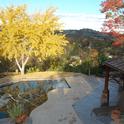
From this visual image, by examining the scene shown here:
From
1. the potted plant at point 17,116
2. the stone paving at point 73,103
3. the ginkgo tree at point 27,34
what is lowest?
the stone paving at point 73,103

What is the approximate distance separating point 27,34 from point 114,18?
45.6 ft

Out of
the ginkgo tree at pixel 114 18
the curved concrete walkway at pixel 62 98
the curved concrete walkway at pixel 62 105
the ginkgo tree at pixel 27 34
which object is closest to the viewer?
the ginkgo tree at pixel 114 18

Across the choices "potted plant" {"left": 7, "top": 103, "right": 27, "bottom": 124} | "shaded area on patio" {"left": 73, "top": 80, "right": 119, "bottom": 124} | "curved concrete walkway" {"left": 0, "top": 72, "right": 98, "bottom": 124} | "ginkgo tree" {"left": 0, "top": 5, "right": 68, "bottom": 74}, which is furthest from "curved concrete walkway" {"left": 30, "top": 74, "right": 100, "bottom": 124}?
"ginkgo tree" {"left": 0, "top": 5, "right": 68, "bottom": 74}

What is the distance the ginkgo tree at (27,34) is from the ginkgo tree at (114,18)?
1295 centimetres

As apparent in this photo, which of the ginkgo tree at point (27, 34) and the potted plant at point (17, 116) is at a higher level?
the ginkgo tree at point (27, 34)

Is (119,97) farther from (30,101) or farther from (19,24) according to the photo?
(19,24)

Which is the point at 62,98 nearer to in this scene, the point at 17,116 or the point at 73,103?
the point at 73,103

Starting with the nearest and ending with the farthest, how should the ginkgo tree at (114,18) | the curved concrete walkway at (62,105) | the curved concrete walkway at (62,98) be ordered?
the ginkgo tree at (114,18)
the curved concrete walkway at (62,105)
the curved concrete walkway at (62,98)

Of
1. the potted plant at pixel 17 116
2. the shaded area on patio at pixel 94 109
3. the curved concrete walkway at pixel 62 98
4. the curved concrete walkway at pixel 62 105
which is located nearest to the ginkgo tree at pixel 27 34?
the curved concrete walkway at pixel 62 98

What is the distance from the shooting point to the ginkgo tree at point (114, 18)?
11805 millimetres

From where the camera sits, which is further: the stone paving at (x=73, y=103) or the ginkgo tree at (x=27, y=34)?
the ginkgo tree at (x=27, y=34)

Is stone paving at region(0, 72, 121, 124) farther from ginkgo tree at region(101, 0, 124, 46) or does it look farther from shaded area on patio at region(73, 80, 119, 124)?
ginkgo tree at region(101, 0, 124, 46)

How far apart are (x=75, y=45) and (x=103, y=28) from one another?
20.1m

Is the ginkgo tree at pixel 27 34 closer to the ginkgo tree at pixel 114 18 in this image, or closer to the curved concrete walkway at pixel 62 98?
the curved concrete walkway at pixel 62 98
